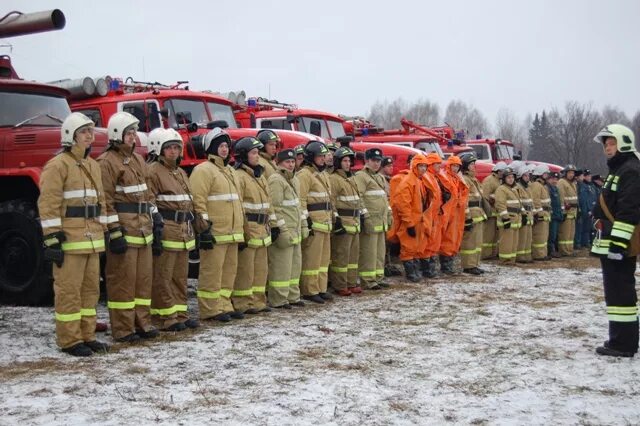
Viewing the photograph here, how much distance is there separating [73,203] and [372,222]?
4.95m

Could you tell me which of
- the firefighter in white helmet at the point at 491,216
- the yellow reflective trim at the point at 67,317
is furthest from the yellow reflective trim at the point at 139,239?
the firefighter in white helmet at the point at 491,216

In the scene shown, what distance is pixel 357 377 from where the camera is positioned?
5.64 meters

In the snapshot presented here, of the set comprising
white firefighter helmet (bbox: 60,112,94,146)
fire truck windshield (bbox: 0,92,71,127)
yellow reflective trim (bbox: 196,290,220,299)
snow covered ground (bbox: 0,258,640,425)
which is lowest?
snow covered ground (bbox: 0,258,640,425)

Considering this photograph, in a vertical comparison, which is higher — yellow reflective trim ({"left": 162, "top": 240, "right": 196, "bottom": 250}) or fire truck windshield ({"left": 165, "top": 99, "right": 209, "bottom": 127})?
fire truck windshield ({"left": 165, "top": 99, "right": 209, "bottom": 127})

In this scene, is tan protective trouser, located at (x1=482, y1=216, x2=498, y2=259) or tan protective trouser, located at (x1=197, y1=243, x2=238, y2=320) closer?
tan protective trouser, located at (x1=197, y1=243, x2=238, y2=320)

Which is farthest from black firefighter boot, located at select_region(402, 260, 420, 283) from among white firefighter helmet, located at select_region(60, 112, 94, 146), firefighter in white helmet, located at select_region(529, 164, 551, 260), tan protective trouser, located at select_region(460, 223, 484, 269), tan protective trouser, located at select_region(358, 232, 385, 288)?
white firefighter helmet, located at select_region(60, 112, 94, 146)

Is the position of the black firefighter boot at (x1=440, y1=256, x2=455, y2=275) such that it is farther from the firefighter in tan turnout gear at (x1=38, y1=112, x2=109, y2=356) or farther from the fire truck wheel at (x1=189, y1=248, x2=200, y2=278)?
the firefighter in tan turnout gear at (x1=38, y1=112, x2=109, y2=356)

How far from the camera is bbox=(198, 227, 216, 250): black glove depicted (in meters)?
7.73

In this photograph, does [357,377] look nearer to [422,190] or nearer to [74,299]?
[74,299]

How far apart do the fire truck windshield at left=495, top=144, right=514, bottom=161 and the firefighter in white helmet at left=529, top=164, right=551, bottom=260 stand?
6.74m

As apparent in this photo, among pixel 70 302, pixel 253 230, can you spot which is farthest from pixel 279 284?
pixel 70 302

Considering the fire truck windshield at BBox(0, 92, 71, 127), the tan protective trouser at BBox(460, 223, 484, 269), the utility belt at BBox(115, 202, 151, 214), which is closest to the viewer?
the utility belt at BBox(115, 202, 151, 214)

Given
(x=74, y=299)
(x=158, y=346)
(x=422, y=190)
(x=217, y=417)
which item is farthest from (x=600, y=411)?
(x=422, y=190)

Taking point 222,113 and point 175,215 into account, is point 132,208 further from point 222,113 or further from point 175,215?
point 222,113
